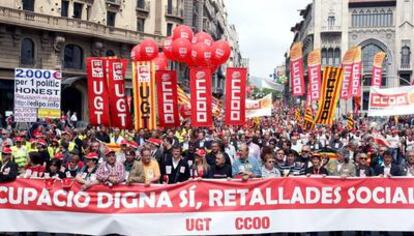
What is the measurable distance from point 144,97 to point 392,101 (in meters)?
7.81

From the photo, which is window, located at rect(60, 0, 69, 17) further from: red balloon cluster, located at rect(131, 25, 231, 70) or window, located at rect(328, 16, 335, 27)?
window, located at rect(328, 16, 335, 27)

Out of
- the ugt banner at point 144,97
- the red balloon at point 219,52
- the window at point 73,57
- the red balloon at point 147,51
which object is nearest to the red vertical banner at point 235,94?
the ugt banner at point 144,97

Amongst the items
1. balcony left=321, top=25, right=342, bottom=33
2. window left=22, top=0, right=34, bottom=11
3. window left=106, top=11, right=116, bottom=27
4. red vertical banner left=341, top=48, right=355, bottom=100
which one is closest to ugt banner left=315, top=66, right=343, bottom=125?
red vertical banner left=341, top=48, right=355, bottom=100

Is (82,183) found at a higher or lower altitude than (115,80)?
lower

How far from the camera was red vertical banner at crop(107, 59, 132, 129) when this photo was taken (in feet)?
44.8

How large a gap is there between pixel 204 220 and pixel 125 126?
556 cm

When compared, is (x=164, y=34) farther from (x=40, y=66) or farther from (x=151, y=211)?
(x=151, y=211)

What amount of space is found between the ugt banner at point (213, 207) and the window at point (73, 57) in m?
31.2

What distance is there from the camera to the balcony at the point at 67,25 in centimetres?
3441

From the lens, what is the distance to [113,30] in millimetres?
41844

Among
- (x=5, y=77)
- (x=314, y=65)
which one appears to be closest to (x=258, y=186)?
(x=314, y=65)

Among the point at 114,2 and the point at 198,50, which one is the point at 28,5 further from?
the point at 198,50

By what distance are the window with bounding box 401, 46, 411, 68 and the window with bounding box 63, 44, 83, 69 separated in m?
49.5

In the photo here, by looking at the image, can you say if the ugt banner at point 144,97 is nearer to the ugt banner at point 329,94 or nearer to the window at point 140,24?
the ugt banner at point 329,94
